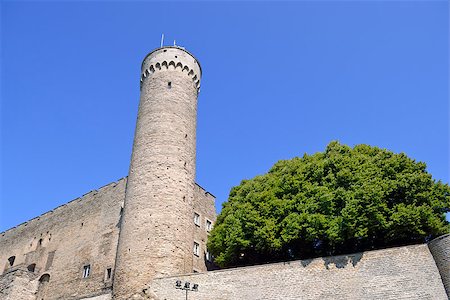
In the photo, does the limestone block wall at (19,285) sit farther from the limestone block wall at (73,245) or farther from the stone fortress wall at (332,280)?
the stone fortress wall at (332,280)

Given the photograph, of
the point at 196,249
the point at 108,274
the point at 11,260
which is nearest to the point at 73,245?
the point at 108,274

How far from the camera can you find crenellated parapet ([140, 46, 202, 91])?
26516 millimetres

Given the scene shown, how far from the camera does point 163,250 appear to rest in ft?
68.0

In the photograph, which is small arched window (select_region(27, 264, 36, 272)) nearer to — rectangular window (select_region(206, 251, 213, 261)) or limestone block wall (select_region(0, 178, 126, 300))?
limestone block wall (select_region(0, 178, 126, 300))

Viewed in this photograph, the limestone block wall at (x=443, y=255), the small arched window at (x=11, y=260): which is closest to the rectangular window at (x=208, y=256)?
the limestone block wall at (x=443, y=255)

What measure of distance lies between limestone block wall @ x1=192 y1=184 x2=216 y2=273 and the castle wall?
5.69 meters

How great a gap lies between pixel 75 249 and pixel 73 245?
1.52ft

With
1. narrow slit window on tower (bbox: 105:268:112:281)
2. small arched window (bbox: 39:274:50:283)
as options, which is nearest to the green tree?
narrow slit window on tower (bbox: 105:268:112:281)

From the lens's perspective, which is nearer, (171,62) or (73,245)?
(171,62)

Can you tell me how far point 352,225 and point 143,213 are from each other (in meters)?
9.45

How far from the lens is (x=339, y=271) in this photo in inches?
700

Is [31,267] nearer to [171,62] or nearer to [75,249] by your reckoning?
[75,249]

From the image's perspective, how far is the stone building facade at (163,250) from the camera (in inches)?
679

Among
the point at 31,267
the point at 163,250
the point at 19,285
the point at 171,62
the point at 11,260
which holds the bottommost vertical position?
the point at 163,250
